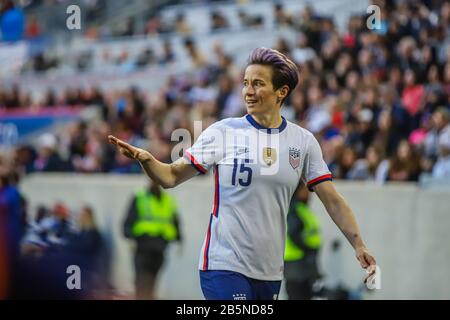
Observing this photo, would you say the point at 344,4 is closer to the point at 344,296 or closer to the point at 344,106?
the point at 344,106

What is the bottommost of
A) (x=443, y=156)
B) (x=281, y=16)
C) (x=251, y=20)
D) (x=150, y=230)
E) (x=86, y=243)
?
(x=86, y=243)

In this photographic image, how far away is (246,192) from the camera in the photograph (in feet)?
19.1

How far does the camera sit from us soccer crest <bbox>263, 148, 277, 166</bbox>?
5.88m

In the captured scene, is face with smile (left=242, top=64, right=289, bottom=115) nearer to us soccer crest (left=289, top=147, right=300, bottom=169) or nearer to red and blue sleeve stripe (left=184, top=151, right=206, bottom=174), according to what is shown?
us soccer crest (left=289, top=147, right=300, bottom=169)

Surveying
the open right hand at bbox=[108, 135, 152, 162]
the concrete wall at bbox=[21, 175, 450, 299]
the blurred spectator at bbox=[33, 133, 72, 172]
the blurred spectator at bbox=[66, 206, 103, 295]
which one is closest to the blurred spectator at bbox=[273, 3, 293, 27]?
the blurred spectator at bbox=[33, 133, 72, 172]

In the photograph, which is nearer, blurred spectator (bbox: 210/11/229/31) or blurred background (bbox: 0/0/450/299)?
→ blurred background (bbox: 0/0/450/299)

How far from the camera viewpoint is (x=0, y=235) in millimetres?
12219

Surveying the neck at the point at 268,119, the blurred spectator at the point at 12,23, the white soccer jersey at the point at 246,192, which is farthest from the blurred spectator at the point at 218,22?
the white soccer jersey at the point at 246,192

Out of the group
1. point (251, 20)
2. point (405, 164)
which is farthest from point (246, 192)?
point (251, 20)

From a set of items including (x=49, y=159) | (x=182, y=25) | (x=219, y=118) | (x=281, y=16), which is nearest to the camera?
(x=219, y=118)

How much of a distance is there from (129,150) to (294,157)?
1070 millimetres

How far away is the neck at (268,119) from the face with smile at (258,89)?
0.02m

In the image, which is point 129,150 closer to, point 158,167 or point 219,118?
point 158,167

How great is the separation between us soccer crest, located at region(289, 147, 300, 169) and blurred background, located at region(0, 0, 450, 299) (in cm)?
331
